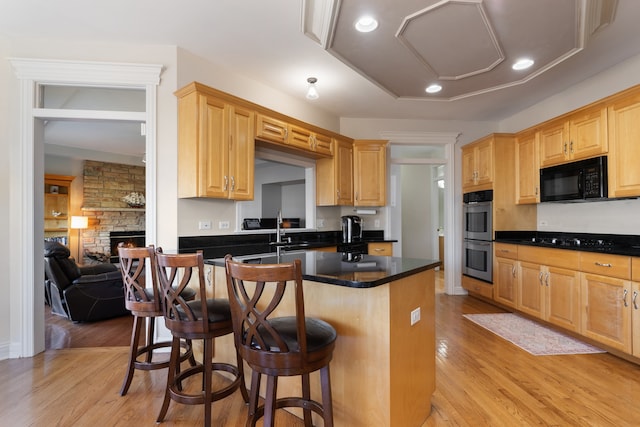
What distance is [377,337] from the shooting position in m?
1.65

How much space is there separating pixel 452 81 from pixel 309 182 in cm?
225

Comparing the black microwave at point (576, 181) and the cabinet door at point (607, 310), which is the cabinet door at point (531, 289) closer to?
the cabinet door at point (607, 310)

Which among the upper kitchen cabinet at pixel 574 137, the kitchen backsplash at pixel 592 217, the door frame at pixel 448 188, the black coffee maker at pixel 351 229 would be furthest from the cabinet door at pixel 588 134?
the black coffee maker at pixel 351 229

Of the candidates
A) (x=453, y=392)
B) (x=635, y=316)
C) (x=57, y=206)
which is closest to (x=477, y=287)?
(x=635, y=316)

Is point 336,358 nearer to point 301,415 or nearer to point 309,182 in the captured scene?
point 301,415

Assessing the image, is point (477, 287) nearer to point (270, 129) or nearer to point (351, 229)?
point (351, 229)

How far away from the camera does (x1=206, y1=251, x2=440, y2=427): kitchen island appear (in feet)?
5.33

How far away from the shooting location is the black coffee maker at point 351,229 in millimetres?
4895

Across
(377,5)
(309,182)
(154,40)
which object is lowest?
(309,182)

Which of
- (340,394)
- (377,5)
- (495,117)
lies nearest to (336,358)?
(340,394)

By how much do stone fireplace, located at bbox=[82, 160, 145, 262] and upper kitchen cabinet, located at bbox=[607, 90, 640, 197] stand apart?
7890mm

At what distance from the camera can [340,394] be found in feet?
5.82

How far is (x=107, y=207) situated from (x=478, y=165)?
23.9 feet

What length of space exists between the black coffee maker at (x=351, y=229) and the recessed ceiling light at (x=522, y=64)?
8.91 feet
